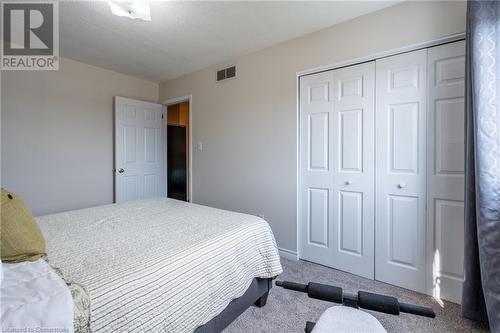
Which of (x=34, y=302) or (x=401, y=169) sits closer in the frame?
(x=34, y=302)

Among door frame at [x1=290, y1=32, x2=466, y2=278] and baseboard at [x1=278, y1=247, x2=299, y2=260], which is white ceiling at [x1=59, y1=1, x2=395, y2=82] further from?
baseboard at [x1=278, y1=247, x2=299, y2=260]

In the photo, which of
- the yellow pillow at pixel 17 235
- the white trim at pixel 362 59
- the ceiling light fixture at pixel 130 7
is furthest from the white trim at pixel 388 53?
the yellow pillow at pixel 17 235

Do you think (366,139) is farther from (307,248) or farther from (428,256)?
(307,248)

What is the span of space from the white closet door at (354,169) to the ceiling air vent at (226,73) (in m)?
1.34

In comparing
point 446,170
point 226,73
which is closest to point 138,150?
point 226,73

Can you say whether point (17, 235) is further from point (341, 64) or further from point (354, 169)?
point (341, 64)

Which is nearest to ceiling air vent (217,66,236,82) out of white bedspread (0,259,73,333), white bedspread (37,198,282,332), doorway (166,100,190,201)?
doorway (166,100,190,201)

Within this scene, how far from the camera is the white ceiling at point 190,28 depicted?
6.65 feet

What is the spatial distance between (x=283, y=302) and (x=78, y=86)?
3622 mm

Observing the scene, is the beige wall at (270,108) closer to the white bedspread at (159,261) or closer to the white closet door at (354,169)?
the white closet door at (354,169)

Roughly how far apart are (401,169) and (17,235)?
2.58 meters

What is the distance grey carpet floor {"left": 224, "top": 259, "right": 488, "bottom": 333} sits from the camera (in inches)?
61.7

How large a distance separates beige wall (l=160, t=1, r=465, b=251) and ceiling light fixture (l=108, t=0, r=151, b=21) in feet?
4.57

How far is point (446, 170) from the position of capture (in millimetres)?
1840
